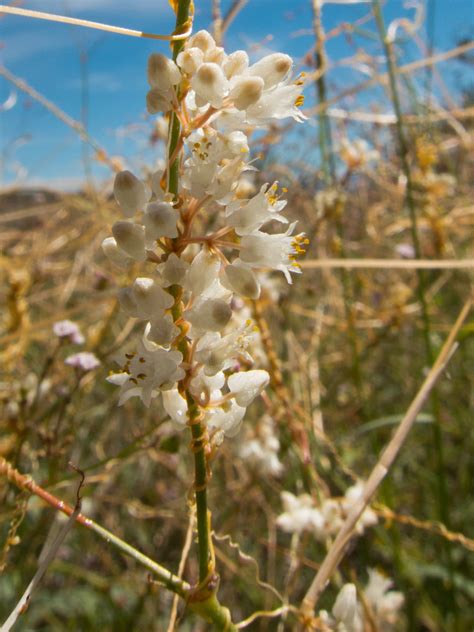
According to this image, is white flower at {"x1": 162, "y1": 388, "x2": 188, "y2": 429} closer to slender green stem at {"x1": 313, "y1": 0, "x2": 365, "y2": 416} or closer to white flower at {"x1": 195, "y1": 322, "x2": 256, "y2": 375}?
white flower at {"x1": 195, "y1": 322, "x2": 256, "y2": 375}

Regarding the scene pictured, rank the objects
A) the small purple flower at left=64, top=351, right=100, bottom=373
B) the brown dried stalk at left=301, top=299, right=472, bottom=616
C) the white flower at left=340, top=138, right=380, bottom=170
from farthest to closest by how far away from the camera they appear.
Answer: the white flower at left=340, top=138, right=380, bottom=170
the small purple flower at left=64, top=351, right=100, bottom=373
the brown dried stalk at left=301, top=299, right=472, bottom=616

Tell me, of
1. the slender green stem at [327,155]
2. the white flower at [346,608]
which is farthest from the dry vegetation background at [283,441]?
the white flower at [346,608]

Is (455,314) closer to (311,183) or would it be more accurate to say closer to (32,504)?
(311,183)

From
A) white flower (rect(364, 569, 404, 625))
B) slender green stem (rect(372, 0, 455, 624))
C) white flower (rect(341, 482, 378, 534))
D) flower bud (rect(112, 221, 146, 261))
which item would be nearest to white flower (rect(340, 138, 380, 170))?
slender green stem (rect(372, 0, 455, 624))

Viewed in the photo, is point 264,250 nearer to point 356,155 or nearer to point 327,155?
point 327,155

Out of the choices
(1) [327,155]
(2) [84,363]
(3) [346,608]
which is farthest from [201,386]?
(1) [327,155]

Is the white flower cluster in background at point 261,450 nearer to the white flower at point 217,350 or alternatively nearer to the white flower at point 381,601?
the white flower at point 381,601
